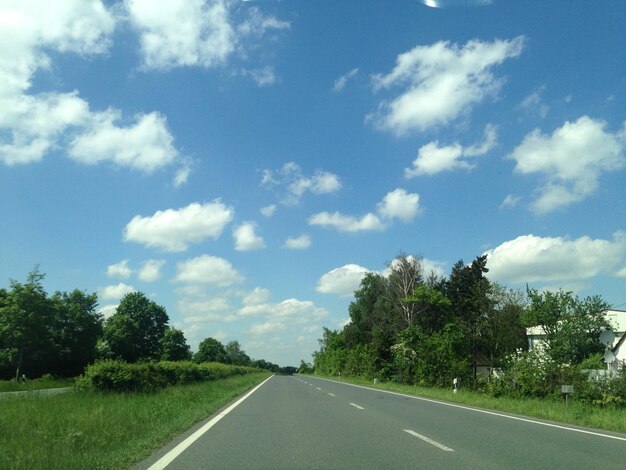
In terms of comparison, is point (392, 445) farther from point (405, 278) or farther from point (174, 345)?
point (174, 345)

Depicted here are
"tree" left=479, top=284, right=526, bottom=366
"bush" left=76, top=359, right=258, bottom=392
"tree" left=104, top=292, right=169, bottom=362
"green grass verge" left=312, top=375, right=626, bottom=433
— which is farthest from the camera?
"tree" left=104, top=292, right=169, bottom=362

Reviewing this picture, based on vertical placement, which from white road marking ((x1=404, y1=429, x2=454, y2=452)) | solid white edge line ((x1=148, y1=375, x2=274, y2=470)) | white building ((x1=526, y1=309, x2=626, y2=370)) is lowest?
solid white edge line ((x1=148, y1=375, x2=274, y2=470))

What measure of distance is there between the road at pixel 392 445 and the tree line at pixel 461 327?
1484 centimetres

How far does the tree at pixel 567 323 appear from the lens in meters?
40.9

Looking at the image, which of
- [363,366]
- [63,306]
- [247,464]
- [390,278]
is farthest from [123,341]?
[247,464]

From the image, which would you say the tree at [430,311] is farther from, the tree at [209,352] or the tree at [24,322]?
the tree at [209,352]

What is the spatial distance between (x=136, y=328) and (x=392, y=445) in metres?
86.5

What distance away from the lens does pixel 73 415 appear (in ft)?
42.9

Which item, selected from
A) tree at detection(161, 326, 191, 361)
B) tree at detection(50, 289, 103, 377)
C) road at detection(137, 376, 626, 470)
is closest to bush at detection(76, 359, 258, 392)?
road at detection(137, 376, 626, 470)

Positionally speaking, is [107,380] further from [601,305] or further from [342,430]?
[601,305]

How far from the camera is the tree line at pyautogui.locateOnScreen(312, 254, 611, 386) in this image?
38.7m

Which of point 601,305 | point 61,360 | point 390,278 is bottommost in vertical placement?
point 61,360

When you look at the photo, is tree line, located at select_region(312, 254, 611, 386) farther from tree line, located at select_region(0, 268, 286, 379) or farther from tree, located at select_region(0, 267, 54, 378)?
tree, located at select_region(0, 267, 54, 378)

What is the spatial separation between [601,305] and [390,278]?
22.2m
